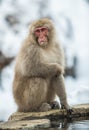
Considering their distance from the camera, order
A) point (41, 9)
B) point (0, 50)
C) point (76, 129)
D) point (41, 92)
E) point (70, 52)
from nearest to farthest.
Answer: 1. point (76, 129)
2. point (41, 92)
3. point (0, 50)
4. point (70, 52)
5. point (41, 9)

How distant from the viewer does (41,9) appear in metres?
21.3

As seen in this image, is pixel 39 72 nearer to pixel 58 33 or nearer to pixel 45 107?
pixel 45 107

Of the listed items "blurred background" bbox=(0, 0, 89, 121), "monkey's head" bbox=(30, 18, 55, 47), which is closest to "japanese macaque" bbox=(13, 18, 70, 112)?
"monkey's head" bbox=(30, 18, 55, 47)

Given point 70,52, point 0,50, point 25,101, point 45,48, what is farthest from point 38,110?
point 70,52

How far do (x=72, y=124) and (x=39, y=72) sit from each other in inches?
55.0

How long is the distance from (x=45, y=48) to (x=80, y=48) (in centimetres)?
927

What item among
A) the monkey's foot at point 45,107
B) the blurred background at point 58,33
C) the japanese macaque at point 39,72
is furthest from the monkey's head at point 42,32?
the blurred background at point 58,33

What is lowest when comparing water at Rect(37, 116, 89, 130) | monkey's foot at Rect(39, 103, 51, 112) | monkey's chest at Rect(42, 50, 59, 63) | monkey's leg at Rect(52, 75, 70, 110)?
water at Rect(37, 116, 89, 130)

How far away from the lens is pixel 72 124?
400 inches

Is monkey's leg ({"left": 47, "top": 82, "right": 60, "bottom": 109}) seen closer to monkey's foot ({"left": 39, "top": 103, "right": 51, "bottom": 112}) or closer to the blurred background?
monkey's foot ({"left": 39, "top": 103, "right": 51, "bottom": 112})

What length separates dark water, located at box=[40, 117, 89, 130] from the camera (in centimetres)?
975

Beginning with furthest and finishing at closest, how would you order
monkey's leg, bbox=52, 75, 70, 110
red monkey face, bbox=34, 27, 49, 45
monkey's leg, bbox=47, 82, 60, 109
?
monkey's leg, bbox=47, 82, 60, 109 → red monkey face, bbox=34, 27, 49, 45 → monkey's leg, bbox=52, 75, 70, 110

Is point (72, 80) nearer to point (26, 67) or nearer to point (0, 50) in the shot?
point (0, 50)

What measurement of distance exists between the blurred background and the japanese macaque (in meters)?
4.16
